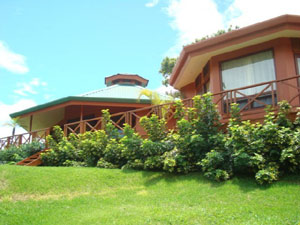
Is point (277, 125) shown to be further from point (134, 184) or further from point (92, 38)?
point (92, 38)

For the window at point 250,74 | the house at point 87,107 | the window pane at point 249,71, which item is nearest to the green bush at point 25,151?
the house at point 87,107

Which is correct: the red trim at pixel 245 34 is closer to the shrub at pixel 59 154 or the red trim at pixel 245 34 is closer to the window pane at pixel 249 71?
the window pane at pixel 249 71

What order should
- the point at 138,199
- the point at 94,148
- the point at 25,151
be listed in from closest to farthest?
the point at 138,199
the point at 94,148
the point at 25,151

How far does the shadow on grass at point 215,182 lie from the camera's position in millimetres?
6473

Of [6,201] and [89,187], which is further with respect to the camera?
[89,187]

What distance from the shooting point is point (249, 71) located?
33.8 feet

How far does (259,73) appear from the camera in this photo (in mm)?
10055

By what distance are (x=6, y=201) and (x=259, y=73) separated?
8196 mm

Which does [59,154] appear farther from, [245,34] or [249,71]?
[245,34]

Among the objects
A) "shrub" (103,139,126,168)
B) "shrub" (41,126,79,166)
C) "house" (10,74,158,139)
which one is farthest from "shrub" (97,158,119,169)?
"house" (10,74,158,139)

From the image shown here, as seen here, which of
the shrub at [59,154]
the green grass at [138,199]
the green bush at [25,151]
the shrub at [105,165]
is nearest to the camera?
the green grass at [138,199]

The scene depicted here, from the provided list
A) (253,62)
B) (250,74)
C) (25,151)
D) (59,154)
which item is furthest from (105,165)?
(253,62)

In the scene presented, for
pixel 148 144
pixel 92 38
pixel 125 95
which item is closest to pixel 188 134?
pixel 148 144

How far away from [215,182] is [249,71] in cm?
473
